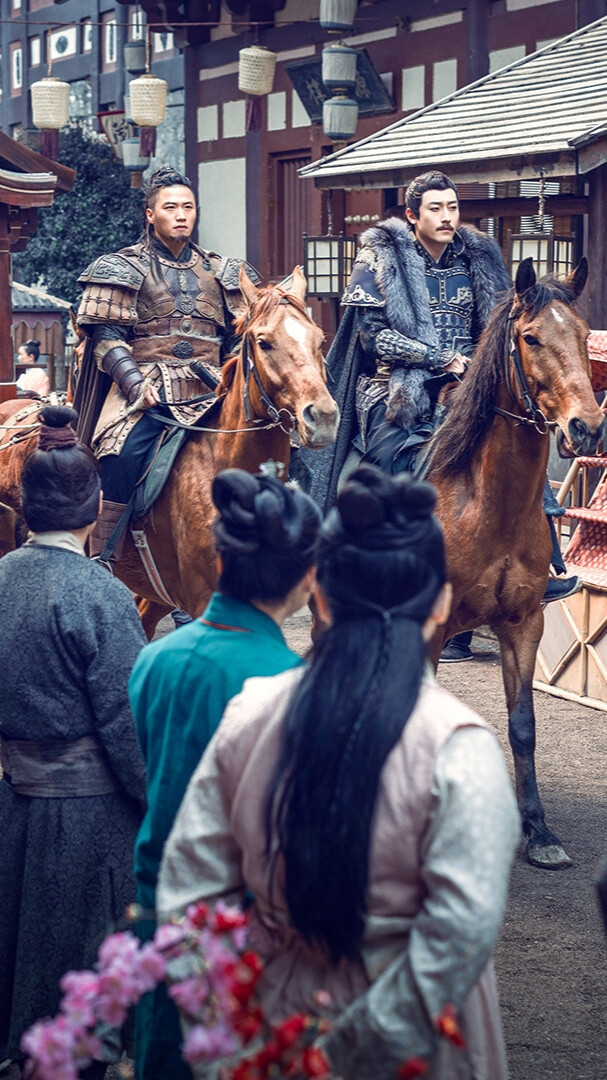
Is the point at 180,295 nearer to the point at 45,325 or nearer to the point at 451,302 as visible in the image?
the point at 451,302

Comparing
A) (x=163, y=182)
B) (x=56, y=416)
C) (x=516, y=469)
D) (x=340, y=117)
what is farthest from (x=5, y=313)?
Result: (x=56, y=416)

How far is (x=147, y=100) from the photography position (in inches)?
707

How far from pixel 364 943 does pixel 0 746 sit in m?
1.78

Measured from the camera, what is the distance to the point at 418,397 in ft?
20.0

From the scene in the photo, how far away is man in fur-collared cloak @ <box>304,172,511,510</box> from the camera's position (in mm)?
6051

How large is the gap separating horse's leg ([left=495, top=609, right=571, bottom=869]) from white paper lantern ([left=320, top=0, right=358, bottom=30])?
10.6 meters

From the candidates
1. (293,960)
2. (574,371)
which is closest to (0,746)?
(293,960)

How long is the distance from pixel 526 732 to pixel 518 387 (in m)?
1.40

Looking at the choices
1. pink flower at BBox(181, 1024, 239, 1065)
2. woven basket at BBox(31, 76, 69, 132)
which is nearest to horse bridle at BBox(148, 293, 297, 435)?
pink flower at BBox(181, 1024, 239, 1065)

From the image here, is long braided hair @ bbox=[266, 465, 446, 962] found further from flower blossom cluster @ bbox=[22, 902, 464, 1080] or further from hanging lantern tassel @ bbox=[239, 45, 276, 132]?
hanging lantern tassel @ bbox=[239, 45, 276, 132]

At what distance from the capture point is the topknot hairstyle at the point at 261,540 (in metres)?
2.59

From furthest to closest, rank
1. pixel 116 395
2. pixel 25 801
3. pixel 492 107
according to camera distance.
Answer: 1. pixel 492 107
2. pixel 116 395
3. pixel 25 801

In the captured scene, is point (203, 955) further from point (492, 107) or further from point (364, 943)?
point (492, 107)

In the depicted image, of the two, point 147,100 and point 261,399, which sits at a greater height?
point 147,100
